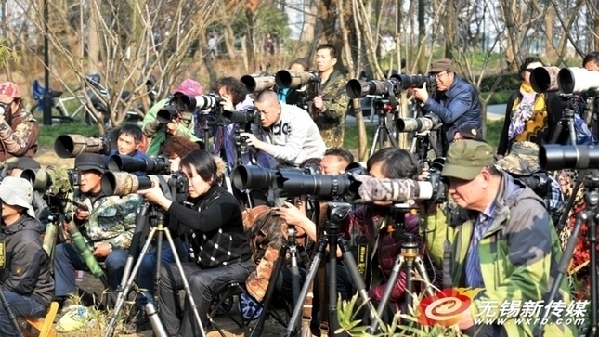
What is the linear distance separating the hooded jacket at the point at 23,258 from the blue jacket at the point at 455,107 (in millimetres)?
3324

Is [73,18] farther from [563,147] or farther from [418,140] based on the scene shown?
[563,147]

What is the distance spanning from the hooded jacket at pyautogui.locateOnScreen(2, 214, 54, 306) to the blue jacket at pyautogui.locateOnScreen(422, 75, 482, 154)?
3324mm

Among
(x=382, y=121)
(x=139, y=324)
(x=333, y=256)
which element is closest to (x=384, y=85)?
(x=382, y=121)

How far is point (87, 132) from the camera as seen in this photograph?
808 inches

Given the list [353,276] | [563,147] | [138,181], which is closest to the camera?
[563,147]

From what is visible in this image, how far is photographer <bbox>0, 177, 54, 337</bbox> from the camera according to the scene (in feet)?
20.2

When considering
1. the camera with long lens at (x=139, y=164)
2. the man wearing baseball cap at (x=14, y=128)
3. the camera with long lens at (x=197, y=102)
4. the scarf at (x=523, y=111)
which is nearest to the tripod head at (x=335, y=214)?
the camera with long lens at (x=139, y=164)

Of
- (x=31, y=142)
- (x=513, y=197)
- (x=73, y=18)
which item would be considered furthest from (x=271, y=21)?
(x=513, y=197)

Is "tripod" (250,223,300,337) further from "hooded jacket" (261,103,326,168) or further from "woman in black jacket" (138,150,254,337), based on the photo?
"hooded jacket" (261,103,326,168)

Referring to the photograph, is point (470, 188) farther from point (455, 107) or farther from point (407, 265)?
point (455, 107)

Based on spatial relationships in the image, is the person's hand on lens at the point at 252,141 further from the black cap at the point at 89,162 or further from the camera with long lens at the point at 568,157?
the camera with long lens at the point at 568,157

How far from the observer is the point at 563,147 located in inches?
168

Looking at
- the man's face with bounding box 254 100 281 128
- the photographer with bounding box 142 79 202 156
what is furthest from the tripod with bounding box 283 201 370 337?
the photographer with bounding box 142 79 202 156

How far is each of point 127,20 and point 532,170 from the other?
6.16 meters
